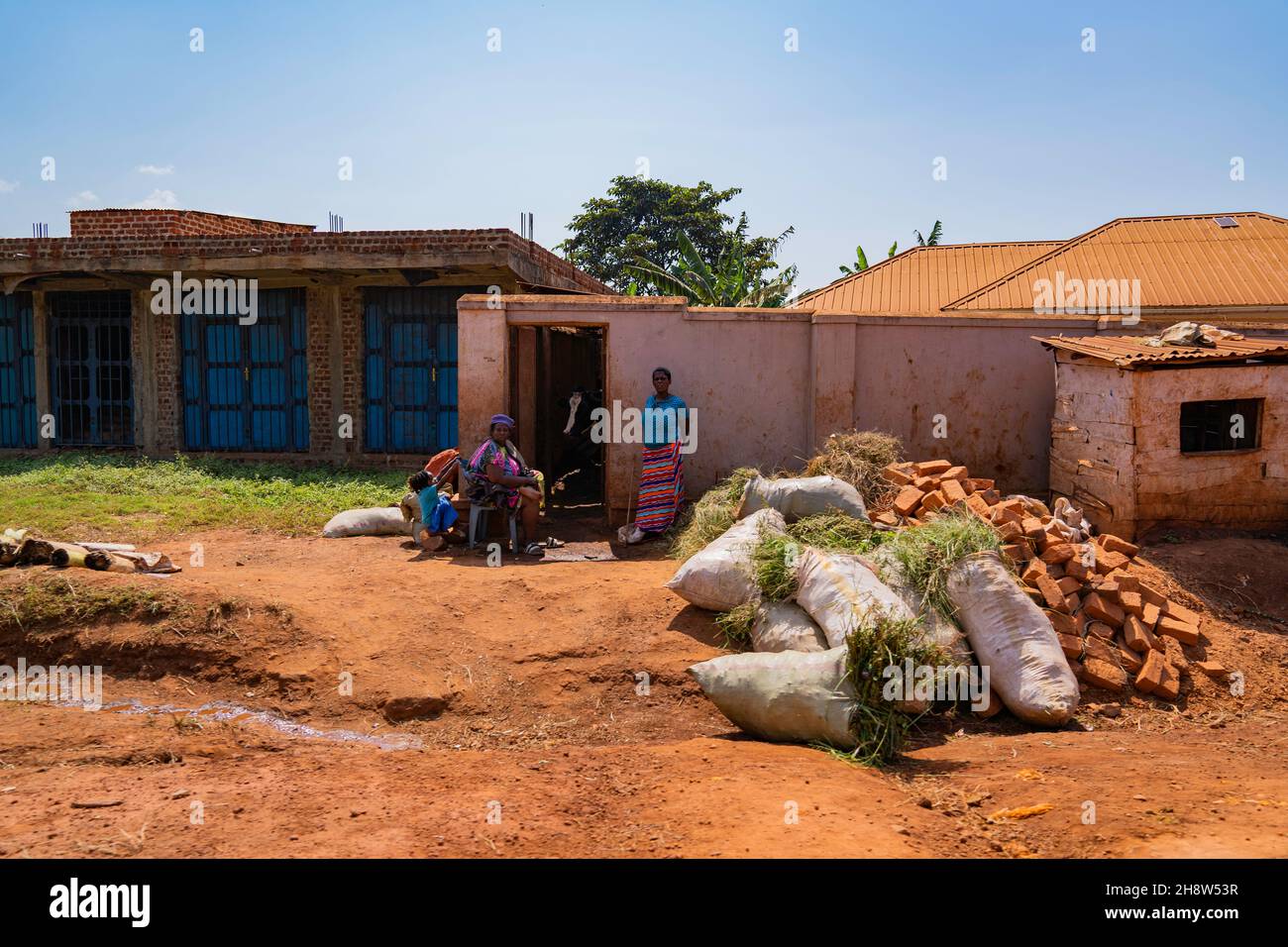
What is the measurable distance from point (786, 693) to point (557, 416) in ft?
30.8

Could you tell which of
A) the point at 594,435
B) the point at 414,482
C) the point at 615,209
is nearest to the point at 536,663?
the point at 414,482

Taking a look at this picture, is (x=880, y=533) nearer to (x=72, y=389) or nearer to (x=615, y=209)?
(x=72, y=389)

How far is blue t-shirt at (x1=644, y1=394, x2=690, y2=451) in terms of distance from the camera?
922 centimetres

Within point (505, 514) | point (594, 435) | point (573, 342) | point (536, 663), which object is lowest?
point (536, 663)

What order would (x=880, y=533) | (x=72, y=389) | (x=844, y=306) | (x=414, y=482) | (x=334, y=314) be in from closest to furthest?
1. (x=880, y=533)
2. (x=414, y=482)
3. (x=334, y=314)
4. (x=72, y=389)
5. (x=844, y=306)

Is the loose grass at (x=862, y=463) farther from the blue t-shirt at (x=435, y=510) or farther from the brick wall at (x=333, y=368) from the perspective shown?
the brick wall at (x=333, y=368)

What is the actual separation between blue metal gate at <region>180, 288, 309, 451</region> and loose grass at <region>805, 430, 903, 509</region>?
9057 mm

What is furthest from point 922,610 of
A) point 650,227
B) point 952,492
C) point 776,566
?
point 650,227

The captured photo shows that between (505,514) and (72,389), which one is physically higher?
(72,389)

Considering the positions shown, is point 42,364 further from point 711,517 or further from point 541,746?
point 541,746

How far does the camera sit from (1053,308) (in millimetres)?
15195

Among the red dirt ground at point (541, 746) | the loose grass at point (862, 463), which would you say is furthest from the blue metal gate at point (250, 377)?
the loose grass at point (862, 463)

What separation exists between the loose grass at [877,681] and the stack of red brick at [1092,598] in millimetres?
1379

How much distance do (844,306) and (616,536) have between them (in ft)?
31.4
